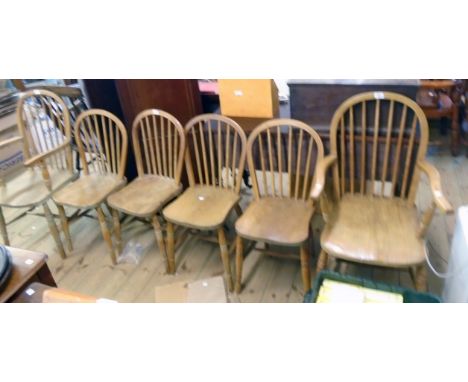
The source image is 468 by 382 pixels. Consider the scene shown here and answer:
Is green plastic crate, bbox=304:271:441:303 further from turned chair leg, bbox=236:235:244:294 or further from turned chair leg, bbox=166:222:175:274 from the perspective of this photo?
turned chair leg, bbox=166:222:175:274

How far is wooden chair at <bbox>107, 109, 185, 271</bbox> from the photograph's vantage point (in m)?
1.96

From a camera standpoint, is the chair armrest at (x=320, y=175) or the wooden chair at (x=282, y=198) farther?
the wooden chair at (x=282, y=198)

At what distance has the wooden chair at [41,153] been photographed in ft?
7.04

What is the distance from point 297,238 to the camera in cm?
159

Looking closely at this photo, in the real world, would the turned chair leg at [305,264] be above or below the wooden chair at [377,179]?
below

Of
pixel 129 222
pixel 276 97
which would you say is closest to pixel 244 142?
pixel 276 97

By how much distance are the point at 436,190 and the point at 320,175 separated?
1.35 ft

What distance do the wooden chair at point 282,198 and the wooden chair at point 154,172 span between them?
43cm

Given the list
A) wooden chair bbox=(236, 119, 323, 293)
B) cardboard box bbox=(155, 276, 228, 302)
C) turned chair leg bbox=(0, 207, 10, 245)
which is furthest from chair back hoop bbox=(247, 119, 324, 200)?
turned chair leg bbox=(0, 207, 10, 245)

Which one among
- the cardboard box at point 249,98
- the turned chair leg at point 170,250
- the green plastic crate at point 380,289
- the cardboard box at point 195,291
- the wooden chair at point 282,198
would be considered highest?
the cardboard box at point 249,98

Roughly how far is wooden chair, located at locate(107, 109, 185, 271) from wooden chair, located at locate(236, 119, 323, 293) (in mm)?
426

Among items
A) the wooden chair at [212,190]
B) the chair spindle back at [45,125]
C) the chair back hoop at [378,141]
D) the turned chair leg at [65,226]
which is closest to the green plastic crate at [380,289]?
the chair back hoop at [378,141]

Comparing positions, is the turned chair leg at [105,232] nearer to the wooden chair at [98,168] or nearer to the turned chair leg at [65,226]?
the wooden chair at [98,168]

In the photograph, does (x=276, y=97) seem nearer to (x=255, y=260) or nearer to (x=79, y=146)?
(x=255, y=260)
